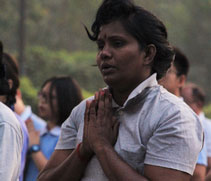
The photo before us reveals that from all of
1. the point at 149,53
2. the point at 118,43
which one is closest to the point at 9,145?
the point at 118,43

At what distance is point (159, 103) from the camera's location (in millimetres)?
2426

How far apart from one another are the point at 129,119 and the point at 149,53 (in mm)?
379

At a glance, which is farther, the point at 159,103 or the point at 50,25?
the point at 50,25

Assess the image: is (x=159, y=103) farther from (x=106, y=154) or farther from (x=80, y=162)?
(x=80, y=162)

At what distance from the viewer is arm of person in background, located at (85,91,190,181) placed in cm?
229

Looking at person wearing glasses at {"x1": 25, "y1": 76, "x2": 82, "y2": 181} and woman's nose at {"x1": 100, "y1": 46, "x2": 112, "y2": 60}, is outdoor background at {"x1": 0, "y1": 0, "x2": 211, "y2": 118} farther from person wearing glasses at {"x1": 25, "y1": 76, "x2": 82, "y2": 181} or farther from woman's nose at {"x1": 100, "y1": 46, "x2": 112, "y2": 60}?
woman's nose at {"x1": 100, "y1": 46, "x2": 112, "y2": 60}

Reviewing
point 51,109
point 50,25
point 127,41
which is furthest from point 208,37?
point 127,41

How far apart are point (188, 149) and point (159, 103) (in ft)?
0.93

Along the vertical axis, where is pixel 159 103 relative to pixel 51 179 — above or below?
above

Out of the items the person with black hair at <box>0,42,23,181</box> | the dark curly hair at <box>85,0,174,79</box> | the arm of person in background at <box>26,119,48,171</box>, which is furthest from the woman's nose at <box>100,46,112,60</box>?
the arm of person in background at <box>26,119,48,171</box>

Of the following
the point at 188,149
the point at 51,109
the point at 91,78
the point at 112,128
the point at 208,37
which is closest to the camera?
the point at 188,149

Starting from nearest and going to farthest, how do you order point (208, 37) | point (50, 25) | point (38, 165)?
point (38, 165) < point (50, 25) < point (208, 37)

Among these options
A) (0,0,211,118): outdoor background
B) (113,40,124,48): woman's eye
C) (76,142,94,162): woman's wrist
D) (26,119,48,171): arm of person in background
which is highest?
(113,40,124,48): woman's eye

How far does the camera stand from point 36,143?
15.6 feet
